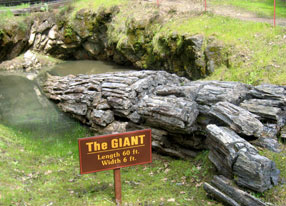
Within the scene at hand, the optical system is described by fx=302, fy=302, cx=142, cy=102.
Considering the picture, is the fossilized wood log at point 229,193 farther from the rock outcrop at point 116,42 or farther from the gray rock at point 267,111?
the rock outcrop at point 116,42

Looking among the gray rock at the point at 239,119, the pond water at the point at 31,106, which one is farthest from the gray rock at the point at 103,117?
the gray rock at the point at 239,119

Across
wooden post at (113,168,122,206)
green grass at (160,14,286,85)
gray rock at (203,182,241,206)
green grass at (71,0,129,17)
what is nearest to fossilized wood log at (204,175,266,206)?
gray rock at (203,182,241,206)

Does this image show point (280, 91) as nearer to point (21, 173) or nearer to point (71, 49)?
point (21, 173)

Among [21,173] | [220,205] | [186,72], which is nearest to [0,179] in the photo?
[21,173]

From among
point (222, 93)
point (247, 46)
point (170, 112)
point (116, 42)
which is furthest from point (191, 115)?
point (116, 42)

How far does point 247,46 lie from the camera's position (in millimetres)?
14047

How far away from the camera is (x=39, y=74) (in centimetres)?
2277

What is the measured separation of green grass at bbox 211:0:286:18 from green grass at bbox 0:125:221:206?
12263mm

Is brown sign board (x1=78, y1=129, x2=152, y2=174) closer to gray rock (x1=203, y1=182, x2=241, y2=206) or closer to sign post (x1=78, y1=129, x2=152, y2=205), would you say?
sign post (x1=78, y1=129, x2=152, y2=205)

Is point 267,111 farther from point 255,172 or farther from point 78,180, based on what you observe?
point 78,180

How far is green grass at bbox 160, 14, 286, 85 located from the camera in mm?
12352

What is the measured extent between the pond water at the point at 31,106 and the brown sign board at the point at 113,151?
22.3 feet

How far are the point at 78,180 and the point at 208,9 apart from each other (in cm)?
1414

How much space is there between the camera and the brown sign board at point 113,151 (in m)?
5.77
